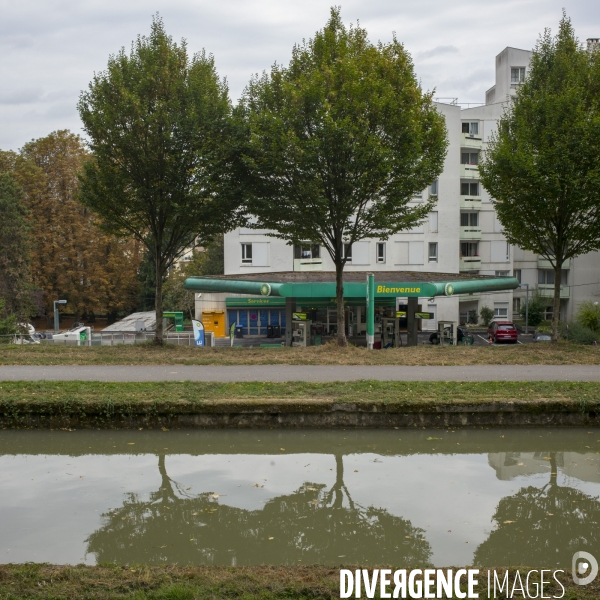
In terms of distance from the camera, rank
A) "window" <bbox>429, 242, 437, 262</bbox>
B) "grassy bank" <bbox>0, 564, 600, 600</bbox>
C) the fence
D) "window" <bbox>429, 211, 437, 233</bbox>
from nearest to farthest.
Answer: "grassy bank" <bbox>0, 564, 600, 600</bbox>, the fence, "window" <bbox>429, 211, 437, 233</bbox>, "window" <bbox>429, 242, 437, 262</bbox>

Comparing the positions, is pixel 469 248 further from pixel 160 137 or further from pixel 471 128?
pixel 160 137

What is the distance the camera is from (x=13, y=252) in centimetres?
4628

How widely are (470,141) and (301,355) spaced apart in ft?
128

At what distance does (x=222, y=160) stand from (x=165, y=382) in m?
8.30

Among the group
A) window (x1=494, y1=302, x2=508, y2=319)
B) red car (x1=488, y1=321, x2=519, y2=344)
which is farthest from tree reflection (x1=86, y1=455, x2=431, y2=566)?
window (x1=494, y1=302, x2=508, y2=319)

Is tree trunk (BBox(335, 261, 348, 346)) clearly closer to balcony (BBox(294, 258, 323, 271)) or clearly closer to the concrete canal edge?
the concrete canal edge

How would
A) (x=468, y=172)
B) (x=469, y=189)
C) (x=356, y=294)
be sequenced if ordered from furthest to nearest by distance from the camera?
(x=469, y=189)
(x=468, y=172)
(x=356, y=294)

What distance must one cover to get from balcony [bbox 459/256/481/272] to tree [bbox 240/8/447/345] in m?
32.4

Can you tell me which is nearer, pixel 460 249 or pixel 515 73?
pixel 460 249

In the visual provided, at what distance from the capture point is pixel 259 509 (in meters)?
7.76

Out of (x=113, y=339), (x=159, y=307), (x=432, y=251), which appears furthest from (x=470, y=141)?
(x=159, y=307)

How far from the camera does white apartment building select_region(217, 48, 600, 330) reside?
47.7m

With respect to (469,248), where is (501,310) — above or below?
below

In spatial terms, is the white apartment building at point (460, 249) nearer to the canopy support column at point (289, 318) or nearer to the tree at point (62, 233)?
the tree at point (62, 233)
